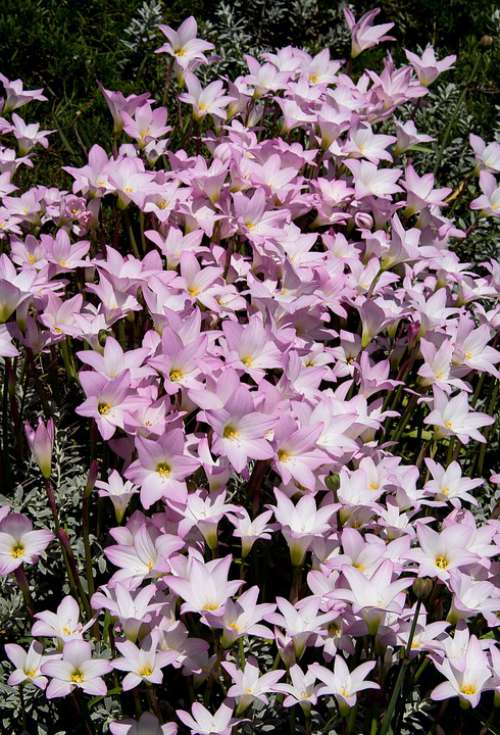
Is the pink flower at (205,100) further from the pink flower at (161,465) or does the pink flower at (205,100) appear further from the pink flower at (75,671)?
the pink flower at (75,671)

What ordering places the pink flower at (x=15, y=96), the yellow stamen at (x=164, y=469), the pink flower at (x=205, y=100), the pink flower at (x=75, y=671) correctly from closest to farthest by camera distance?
the pink flower at (x=75, y=671) < the yellow stamen at (x=164, y=469) < the pink flower at (x=205, y=100) < the pink flower at (x=15, y=96)

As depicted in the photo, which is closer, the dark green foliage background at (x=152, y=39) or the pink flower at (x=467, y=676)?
the pink flower at (x=467, y=676)

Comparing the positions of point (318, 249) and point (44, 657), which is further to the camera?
point (318, 249)

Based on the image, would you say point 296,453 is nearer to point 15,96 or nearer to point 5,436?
point 5,436

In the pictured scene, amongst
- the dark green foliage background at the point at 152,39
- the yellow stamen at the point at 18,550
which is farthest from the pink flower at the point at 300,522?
the dark green foliage background at the point at 152,39

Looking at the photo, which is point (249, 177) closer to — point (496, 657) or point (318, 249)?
point (318, 249)

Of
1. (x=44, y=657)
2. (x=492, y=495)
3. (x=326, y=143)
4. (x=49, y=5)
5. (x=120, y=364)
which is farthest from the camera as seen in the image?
(x=49, y=5)

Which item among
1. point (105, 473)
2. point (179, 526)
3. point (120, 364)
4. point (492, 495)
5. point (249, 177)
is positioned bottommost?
point (492, 495)

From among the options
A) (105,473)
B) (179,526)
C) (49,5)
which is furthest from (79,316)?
(49,5)
